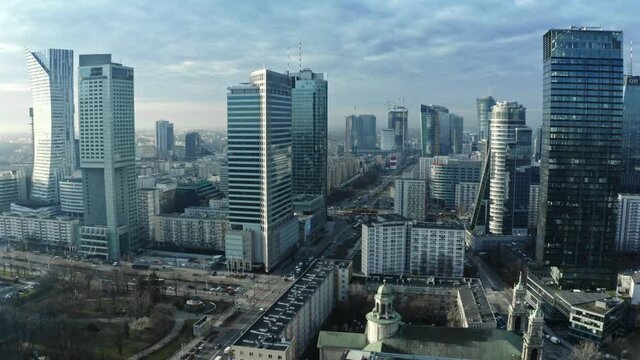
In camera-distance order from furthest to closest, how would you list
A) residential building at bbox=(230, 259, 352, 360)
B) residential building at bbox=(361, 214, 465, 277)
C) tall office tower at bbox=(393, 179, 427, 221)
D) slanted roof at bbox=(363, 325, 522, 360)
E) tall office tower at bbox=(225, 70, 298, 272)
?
tall office tower at bbox=(393, 179, 427, 221), residential building at bbox=(361, 214, 465, 277), tall office tower at bbox=(225, 70, 298, 272), residential building at bbox=(230, 259, 352, 360), slanted roof at bbox=(363, 325, 522, 360)

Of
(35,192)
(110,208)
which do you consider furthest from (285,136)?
(35,192)

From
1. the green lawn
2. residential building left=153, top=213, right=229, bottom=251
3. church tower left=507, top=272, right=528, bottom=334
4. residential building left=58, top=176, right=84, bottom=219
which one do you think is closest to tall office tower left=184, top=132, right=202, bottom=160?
residential building left=58, top=176, right=84, bottom=219

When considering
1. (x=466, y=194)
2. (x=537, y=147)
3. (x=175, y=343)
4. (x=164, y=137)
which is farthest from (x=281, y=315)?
(x=164, y=137)

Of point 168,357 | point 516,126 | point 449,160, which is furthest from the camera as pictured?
point 449,160

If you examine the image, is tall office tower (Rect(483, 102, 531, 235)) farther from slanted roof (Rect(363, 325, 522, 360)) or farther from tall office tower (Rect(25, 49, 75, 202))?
tall office tower (Rect(25, 49, 75, 202))

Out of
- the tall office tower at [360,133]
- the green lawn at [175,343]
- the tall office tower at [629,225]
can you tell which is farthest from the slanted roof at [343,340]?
the tall office tower at [360,133]

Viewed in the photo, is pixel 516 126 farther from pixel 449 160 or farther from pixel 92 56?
pixel 92 56
